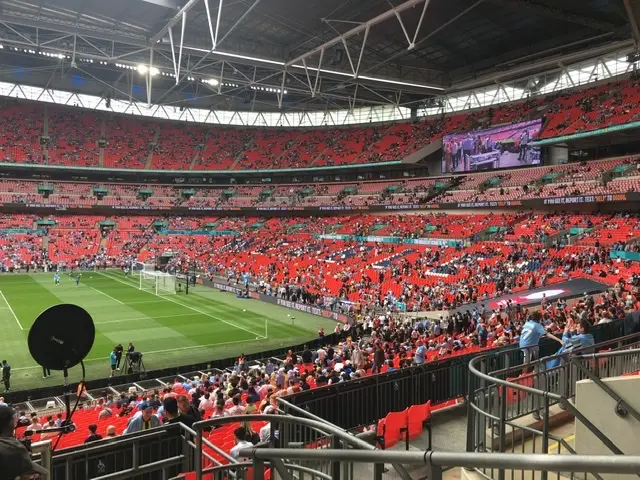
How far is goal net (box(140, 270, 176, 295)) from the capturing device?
Answer: 41.0 metres

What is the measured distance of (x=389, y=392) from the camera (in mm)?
9750

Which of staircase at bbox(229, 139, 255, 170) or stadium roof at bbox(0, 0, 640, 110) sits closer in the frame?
stadium roof at bbox(0, 0, 640, 110)

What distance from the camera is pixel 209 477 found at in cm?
615

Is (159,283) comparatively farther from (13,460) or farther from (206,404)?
(13,460)

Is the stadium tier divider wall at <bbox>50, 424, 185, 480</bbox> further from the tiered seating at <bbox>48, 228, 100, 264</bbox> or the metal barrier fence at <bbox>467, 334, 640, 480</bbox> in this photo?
the tiered seating at <bbox>48, 228, 100, 264</bbox>

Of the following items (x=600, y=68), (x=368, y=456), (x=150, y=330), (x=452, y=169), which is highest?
(x=600, y=68)

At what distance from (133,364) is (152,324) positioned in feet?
30.9

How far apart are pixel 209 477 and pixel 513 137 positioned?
4768 cm

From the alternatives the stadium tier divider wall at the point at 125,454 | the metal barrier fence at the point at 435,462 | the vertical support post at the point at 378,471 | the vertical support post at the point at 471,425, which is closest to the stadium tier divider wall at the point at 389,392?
the stadium tier divider wall at the point at 125,454

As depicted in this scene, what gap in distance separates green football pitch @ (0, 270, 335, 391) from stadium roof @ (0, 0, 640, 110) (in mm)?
16681

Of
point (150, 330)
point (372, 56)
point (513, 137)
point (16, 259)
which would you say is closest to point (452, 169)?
point (513, 137)

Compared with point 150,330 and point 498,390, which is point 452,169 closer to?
point 150,330

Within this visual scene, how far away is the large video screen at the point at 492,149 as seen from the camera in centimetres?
4628

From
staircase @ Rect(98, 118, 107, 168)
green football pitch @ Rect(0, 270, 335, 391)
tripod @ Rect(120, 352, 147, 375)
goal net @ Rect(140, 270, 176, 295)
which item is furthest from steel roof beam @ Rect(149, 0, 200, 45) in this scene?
staircase @ Rect(98, 118, 107, 168)
